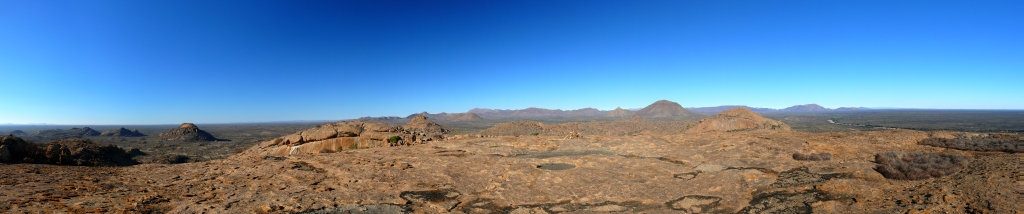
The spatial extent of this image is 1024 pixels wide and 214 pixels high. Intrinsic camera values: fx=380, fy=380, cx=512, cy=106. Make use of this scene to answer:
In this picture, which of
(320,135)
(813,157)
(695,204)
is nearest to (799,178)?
(813,157)

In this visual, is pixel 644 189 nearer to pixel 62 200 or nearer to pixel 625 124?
pixel 62 200

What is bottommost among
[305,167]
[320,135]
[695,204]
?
[695,204]

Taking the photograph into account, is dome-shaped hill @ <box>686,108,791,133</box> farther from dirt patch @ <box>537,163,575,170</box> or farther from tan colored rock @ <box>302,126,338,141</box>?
tan colored rock @ <box>302,126,338,141</box>

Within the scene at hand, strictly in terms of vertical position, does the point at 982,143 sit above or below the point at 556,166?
above

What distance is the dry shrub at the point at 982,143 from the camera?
1129 centimetres

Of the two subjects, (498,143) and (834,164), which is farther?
(498,143)

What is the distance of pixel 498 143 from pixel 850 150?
12.7m

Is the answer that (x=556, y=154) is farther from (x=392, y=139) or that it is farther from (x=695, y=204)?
(x=392, y=139)

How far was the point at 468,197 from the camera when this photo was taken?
26.1 ft

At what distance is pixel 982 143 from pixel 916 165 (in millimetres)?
6590

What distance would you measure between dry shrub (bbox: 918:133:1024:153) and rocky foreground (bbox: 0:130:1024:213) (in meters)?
0.74

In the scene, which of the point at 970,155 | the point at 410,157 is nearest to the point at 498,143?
the point at 410,157

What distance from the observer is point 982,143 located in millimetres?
12469

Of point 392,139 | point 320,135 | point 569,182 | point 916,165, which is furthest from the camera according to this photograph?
point 320,135
